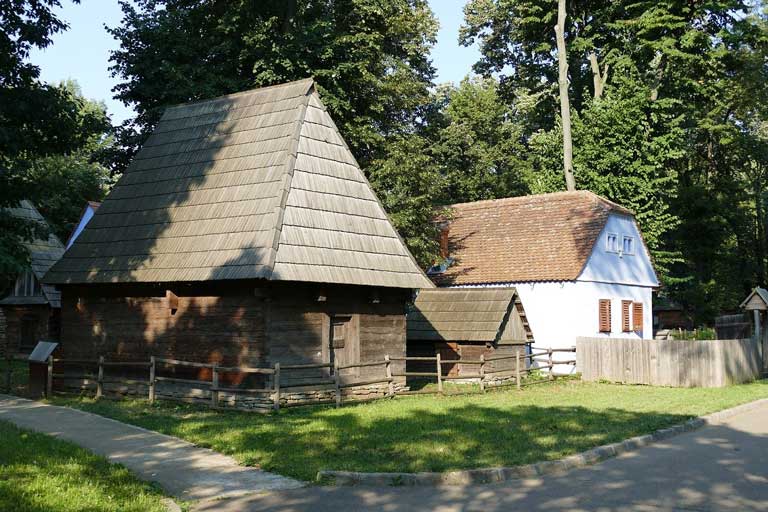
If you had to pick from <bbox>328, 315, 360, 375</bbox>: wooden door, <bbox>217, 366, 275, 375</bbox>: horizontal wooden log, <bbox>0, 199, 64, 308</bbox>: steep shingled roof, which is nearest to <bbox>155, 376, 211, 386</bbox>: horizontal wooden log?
<bbox>217, 366, 275, 375</bbox>: horizontal wooden log

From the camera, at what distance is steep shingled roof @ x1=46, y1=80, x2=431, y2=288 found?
69.6 feet

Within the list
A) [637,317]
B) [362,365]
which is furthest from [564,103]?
[362,365]

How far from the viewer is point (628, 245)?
38688mm

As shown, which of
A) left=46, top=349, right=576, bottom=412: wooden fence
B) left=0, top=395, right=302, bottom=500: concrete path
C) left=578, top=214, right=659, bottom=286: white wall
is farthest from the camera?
left=578, top=214, right=659, bottom=286: white wall

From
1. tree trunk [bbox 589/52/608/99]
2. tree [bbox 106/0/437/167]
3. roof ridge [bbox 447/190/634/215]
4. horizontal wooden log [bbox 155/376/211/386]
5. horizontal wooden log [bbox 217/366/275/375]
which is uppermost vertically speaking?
tree trunk [bbox 589/52/608/99]

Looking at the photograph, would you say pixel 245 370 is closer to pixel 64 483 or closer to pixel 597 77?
pixel 64 483

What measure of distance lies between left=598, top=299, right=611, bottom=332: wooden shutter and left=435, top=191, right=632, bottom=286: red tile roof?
2600mm

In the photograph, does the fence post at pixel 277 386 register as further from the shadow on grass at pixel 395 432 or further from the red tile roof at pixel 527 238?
the red tile roof at pixel 527 238

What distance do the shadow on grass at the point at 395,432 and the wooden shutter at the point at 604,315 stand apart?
16.3 meters

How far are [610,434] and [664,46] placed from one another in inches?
1264

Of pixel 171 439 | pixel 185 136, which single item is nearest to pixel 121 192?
pixel 185 136

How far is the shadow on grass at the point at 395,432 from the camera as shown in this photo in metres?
12.8

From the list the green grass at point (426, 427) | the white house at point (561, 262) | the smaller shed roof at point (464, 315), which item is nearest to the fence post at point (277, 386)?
the green grass at point (426, 427)

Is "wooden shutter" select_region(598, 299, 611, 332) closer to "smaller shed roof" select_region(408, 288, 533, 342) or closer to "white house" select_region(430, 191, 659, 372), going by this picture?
"white house" select_region(430, 191, 659, 372)
